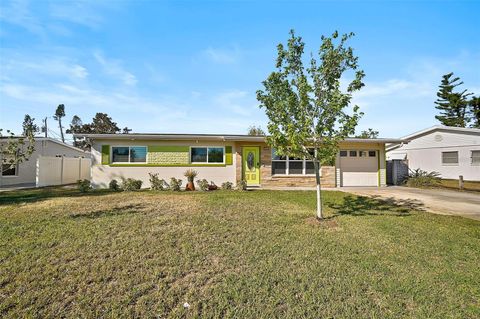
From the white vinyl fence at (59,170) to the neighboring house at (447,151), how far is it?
21.7m

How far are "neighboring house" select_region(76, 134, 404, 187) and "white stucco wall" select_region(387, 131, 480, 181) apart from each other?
707cm

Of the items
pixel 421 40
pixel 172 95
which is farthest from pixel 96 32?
pixel 421 40

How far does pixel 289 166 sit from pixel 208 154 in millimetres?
4754

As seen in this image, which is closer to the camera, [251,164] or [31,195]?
[31,195]

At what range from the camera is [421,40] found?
9383mm

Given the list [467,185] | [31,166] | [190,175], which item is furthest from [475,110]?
[31,166]

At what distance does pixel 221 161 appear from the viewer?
1389 centimetres

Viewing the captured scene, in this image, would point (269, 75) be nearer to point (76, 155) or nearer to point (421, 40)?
point (421, 40)

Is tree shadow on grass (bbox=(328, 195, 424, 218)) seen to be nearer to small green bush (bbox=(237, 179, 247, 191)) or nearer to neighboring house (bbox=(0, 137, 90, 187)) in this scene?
small green bush (bbox=(237, 179, 247, 191))

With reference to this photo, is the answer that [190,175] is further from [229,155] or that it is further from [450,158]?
[450,158]

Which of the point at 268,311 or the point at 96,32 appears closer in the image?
the point at 268,311

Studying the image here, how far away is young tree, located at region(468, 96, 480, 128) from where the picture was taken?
85.6 feet

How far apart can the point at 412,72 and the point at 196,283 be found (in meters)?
12.7

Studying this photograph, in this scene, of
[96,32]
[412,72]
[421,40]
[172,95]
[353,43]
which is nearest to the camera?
[353,43]
